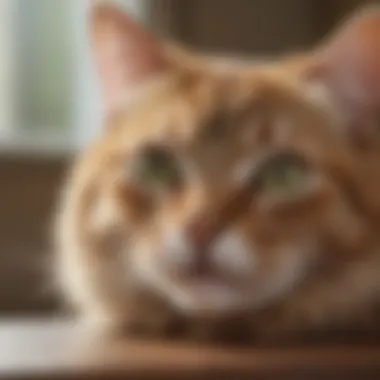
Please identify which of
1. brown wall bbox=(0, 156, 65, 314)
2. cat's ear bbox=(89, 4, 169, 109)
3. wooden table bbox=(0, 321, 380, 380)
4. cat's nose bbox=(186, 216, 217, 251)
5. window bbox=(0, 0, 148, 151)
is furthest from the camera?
window bbox=(0, 0, 148, 151)

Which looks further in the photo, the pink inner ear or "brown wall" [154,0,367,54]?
"brown wall" [154,0,367,54]

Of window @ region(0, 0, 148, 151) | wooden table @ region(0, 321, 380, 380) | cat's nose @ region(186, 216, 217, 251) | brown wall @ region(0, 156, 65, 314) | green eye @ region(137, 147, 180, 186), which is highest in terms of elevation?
window @ region(0, 0, 148, 151)

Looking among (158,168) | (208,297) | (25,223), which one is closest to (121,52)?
(158,168)

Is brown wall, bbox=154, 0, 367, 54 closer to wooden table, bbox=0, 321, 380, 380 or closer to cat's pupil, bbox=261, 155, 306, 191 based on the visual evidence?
cat's pupil, bbox=261, 155, 306, 191

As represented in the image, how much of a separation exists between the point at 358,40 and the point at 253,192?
0.51 feet

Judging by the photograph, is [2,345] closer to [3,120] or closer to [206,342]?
[206,342]

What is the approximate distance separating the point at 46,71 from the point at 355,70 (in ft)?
2.97

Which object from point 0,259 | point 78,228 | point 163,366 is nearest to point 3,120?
point 0,259

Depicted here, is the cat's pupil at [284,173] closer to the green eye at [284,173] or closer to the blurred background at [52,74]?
the green eye at [284,173]

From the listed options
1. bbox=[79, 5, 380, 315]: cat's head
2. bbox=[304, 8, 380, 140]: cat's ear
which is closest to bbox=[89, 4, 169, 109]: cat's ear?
bbox=[79, 5, 380, 315]: cat's head

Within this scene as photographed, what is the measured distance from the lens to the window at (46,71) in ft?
5.24

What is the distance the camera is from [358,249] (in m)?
0.78

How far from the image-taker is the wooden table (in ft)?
2.00

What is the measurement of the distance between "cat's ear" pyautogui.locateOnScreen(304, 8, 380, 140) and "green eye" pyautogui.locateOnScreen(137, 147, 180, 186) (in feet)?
0.50
